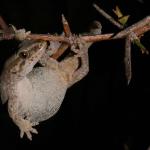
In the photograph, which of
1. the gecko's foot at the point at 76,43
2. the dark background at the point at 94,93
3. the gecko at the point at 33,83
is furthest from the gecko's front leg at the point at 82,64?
the dark background at the point at 94,93

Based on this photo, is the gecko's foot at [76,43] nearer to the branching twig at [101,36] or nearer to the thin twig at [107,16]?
the branching twig at [101,36]

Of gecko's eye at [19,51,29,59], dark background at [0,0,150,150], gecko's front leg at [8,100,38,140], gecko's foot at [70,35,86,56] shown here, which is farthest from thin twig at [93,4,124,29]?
dark background at [0,0,150,150]

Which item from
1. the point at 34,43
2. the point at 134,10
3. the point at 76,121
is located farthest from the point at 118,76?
the point at 34,43

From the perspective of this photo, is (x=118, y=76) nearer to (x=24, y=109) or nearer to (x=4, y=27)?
(x=24, y=109)

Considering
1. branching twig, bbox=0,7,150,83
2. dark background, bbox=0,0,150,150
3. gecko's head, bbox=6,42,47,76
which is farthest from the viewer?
dark background, bbox=0,0,150,150

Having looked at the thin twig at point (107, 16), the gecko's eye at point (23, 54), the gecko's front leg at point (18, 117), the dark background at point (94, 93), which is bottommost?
the dark background at point (94, 93)

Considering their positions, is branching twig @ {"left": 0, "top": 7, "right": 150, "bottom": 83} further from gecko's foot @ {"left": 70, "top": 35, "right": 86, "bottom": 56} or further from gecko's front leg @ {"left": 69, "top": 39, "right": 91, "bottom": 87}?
gecko's front leg @ {"left": 69, "top": 39, "right": 91, "bottom": 87}

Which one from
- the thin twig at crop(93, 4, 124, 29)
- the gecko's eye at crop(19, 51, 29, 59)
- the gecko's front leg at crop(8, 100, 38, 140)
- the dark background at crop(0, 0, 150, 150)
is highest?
the gecko's eye at crop(19, 51, 29, 59)
